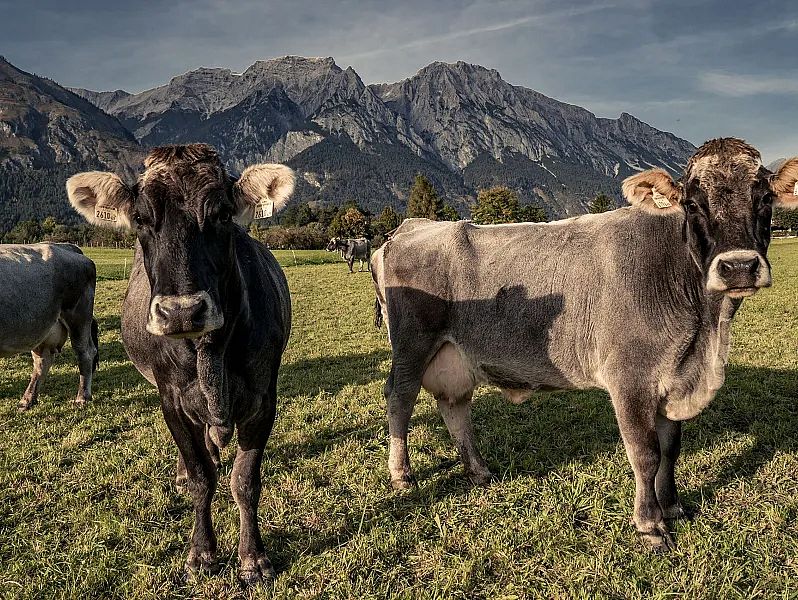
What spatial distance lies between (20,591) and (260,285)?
2.71 metres

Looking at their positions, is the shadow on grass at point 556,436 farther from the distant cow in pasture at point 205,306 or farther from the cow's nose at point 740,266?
the cow's nose at point 740,266

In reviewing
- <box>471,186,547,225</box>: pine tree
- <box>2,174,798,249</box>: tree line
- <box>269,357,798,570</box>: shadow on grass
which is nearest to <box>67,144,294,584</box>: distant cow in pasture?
<box>269,357,798,570</box>: shadow on grass

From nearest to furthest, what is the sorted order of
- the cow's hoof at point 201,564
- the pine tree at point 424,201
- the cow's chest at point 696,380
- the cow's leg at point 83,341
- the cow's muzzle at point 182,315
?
the cow's muzzle at point 182,315, the cow's hoof at point 201,564, the cow's chest at point 696,380, the cow's leg at point 83,341, the pine tree at point 424,201

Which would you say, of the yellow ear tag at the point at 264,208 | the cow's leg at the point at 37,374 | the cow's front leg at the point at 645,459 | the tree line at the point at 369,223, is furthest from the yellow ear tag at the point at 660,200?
the tree line at the point at 369,223

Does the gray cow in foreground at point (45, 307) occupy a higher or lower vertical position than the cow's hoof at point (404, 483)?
higher

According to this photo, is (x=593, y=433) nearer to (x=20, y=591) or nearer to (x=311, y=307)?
(x=20, y=591)

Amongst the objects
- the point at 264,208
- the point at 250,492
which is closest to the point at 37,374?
the point at 250,492

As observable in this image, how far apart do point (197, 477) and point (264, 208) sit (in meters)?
2.04

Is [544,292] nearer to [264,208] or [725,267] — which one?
[725,267]

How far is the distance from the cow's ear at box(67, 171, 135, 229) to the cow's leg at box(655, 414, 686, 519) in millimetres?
4425

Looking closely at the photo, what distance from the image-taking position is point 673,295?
13.2 ft

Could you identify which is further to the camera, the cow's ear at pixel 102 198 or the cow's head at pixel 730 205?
the cow's head at pixel 730 205

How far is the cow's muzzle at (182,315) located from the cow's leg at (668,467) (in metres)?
3.77

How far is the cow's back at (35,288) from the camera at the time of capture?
6.86 metres
